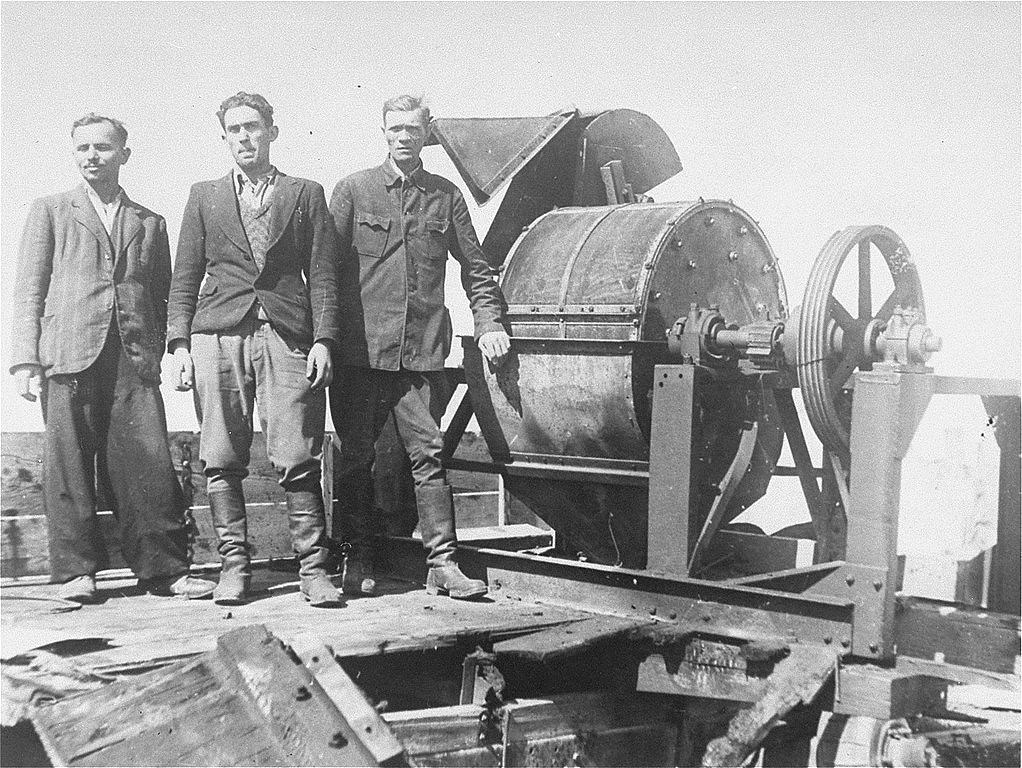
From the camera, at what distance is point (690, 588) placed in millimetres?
4816

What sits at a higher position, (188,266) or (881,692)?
(188,266)

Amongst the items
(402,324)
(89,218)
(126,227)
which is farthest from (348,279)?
(89,218)

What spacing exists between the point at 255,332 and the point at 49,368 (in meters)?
0.93

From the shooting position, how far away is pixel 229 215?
5.01 meters

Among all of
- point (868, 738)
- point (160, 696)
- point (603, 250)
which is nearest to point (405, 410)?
point (603, 250)

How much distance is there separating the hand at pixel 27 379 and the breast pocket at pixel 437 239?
1891mm

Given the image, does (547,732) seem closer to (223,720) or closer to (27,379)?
(223,720)

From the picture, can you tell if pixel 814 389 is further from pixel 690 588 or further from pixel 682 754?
pixel 682 754

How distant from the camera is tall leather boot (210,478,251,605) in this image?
494 cm

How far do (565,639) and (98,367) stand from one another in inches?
95.7

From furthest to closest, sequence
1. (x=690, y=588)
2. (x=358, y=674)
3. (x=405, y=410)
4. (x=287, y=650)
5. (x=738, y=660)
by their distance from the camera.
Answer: (x=405, y=410) < (x=690, y=588) < (x=738, y=660) < (x=358, y=674) < (x=287, y=650)

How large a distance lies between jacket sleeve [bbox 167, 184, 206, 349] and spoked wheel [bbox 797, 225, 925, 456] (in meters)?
2.74

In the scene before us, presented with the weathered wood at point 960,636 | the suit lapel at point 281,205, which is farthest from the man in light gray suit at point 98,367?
the weathered wood at point 960,636

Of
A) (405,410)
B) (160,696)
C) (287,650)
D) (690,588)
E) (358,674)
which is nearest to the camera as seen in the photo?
(160,696)
